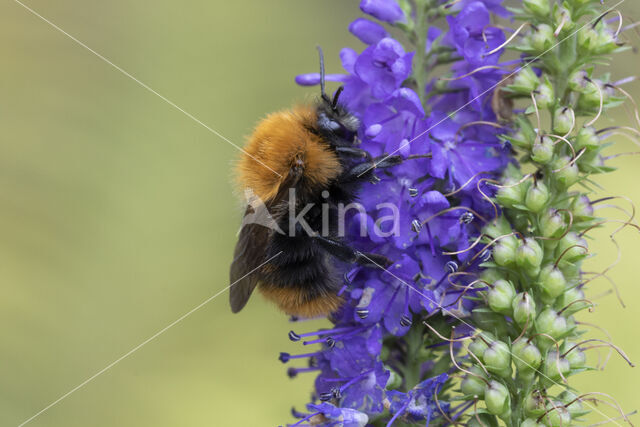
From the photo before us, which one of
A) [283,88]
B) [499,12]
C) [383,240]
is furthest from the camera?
[283,88]

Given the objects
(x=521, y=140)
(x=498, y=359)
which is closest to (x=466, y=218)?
(x=521, y=140)

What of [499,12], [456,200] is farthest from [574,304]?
[499,12]

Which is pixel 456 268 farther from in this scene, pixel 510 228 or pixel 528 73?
pixel 528 73

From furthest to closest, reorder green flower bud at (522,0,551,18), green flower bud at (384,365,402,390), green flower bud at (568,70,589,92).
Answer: green flower bud at (384,365,402,390), green flower bud at (522,0,551,18), green flower bud at (568,70,589,92)

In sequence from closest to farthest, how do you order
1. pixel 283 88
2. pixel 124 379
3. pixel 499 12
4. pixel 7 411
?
1. pixel 499 12
2. pixel 7 411
3. pixel 124 379
4. pixel 283 88

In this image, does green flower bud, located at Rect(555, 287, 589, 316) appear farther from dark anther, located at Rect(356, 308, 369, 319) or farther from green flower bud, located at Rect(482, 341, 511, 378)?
dark anther, located at Rect(356, 308, 369, 319)

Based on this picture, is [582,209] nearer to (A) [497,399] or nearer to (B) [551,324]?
(B) [551,324]

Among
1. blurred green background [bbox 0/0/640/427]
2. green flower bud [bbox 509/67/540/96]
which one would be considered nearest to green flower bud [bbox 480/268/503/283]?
green flower bud [bbox 509/67/540/96]
